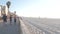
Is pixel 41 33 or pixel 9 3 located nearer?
pixel 41 33

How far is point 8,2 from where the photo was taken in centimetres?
5650

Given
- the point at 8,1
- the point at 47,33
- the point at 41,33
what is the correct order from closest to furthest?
the point at 47,33, the point at 41,33, the point at 8,1

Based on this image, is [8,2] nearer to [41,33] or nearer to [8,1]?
[8,1]

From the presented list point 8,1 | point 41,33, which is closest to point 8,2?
point 8,1

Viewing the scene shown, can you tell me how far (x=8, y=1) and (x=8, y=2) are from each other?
0.30 m

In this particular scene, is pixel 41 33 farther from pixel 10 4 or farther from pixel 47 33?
pixel 10 4

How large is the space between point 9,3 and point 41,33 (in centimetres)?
4774

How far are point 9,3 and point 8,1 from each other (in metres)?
0.70

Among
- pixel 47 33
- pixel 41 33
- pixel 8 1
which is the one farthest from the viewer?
pixel 8 1

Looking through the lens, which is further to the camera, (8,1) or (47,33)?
(8,1)

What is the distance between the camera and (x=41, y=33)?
970cm

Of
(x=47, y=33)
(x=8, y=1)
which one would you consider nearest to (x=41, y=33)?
(x=47, y=33)

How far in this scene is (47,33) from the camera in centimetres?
887

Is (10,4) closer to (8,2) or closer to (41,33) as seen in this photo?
(8,2)
